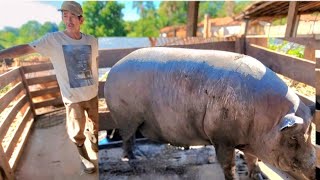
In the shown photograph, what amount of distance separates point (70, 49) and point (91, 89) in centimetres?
48

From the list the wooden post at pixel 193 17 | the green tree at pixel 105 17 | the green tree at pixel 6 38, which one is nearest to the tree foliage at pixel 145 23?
the green tree at pixel 105 17

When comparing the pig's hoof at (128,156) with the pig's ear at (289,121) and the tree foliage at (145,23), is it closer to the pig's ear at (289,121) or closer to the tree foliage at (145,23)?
the pig's ear at (289,121)

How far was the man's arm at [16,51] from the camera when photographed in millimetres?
2838

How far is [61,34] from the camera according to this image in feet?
10.2

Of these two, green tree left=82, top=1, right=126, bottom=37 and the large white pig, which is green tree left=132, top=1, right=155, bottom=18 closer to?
green tree left=82, top=1, right=126, bottom=37

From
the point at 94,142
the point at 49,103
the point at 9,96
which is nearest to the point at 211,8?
the point at 49,103

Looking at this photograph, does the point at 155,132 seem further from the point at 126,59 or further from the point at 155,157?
the point at 126,59

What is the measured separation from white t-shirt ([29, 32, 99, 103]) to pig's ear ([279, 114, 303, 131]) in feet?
6.36

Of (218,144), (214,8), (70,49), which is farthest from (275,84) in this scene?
(214,8)

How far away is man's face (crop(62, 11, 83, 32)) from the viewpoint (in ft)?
10.1

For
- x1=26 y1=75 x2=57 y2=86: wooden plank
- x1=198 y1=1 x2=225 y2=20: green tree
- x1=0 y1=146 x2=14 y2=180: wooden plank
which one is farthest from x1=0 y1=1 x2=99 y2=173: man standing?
x1=198 y1=1 x2=225 y2=20: green tree

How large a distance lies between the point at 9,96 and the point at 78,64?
1.69m

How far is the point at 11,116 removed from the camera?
164 inches

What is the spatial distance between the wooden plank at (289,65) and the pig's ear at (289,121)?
1.02 meters
